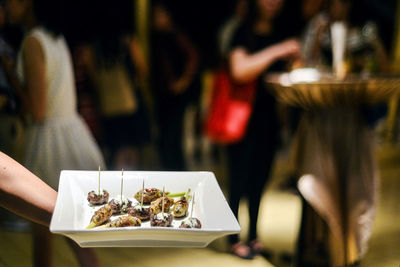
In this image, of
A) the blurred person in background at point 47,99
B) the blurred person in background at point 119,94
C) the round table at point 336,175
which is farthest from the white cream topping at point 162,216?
the round table at point 336,175

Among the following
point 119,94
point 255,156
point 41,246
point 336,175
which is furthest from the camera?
point 255,156

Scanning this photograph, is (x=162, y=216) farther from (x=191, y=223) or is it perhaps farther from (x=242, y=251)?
(x=242, y=251)

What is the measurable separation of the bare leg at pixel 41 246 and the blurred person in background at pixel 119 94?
36cm

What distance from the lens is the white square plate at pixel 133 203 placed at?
0.62 m

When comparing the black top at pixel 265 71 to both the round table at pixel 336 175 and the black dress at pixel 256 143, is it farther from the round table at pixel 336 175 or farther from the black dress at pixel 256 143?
the round table at pixel 336 175

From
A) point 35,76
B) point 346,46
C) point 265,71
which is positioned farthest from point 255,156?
point 35,76

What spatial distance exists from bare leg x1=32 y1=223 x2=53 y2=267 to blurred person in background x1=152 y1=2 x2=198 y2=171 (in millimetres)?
1413

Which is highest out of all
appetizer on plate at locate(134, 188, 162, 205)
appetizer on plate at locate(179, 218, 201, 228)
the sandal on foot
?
appetizer on plate at locate(134, 188, 162, 205)

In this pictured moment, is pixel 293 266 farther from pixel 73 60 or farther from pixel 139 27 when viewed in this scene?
pixel 139 27

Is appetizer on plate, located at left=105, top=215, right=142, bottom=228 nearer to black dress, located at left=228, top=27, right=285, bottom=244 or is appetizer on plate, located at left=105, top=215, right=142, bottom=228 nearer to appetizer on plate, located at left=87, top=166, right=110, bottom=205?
appetizer on plate, located at left=87, top=166, right=110, bottom=205

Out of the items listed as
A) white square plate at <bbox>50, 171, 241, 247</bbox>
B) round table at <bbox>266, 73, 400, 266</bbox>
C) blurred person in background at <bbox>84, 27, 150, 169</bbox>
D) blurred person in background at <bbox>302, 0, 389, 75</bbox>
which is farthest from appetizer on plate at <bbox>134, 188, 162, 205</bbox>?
blurred person in background at <bbox>302, 0, 389, 75</bbox>

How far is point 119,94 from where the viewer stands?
1491 mm

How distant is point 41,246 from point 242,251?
2.87 feet

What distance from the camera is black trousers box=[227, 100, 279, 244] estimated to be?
1688 mm
